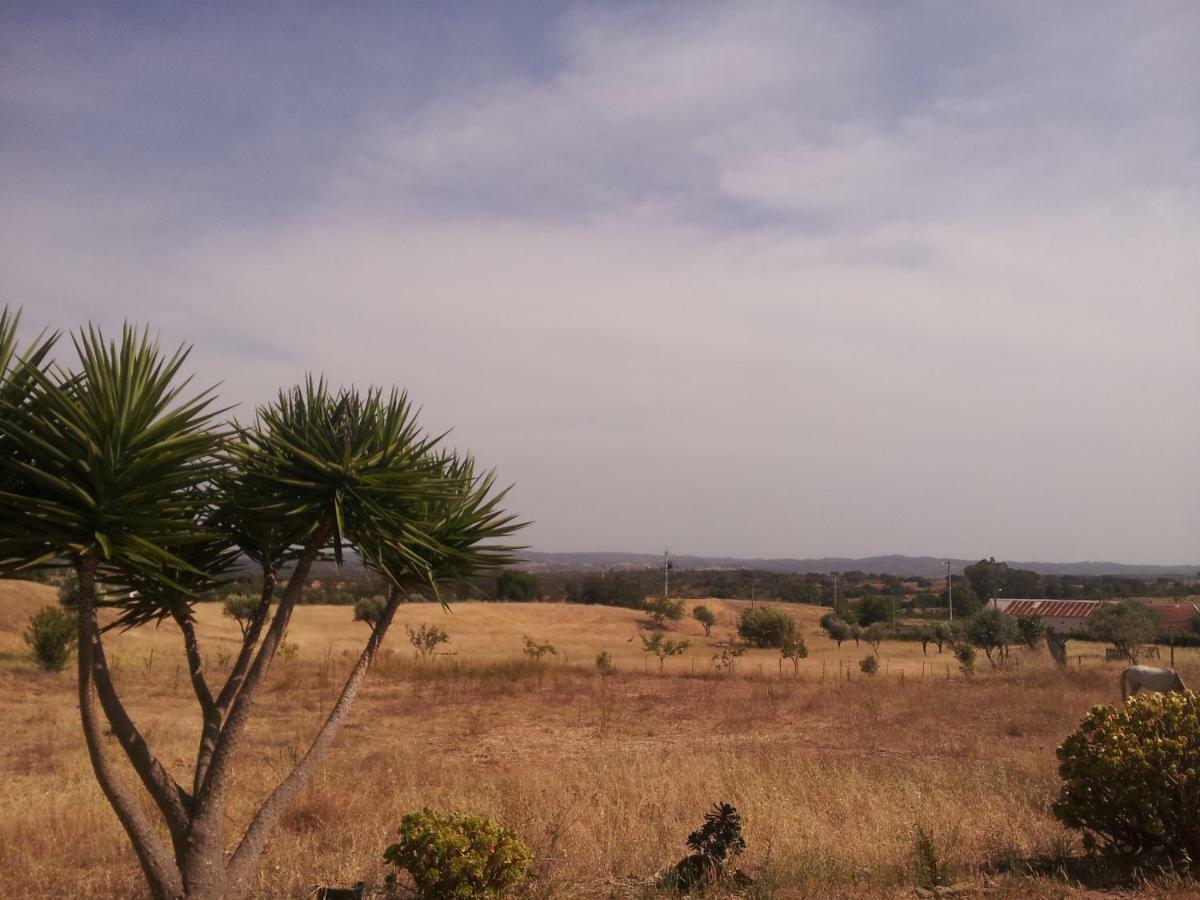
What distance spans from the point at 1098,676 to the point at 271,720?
20.4 m

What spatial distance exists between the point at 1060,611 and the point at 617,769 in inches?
2688

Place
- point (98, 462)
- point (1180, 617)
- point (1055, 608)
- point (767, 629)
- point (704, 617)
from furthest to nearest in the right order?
point (1055, 608) < point (704, 617) < point (1180, 617) < point (767, 629) < point (98, 462)

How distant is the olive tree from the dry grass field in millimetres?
1284

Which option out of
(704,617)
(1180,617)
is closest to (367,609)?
(704,617)

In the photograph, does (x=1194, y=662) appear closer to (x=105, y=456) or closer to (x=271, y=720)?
(x=271, y=720)

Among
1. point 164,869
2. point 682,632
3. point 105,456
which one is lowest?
point 682,632

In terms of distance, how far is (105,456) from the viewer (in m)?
5.05

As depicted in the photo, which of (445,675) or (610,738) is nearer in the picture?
(610,738)

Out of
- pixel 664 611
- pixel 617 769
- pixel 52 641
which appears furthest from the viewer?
pixel 664 611

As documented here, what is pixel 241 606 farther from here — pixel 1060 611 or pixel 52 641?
pixel 1060 611

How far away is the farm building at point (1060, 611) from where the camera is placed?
61984 mm

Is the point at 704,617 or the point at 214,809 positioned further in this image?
the point at 704,617

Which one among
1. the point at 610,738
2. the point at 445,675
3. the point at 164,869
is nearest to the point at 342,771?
the point at 610,738

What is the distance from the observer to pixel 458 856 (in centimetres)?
579
